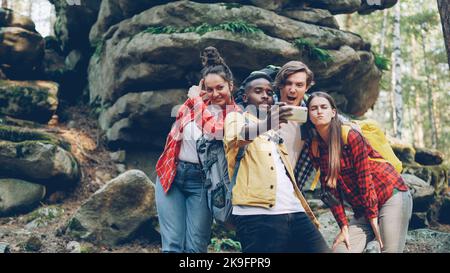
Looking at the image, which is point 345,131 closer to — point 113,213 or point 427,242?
point 113,213

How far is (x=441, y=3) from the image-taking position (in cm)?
632

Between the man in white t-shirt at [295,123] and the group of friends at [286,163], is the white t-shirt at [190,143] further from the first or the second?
the man in white t-shirt at [295,123]

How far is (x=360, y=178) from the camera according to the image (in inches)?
169

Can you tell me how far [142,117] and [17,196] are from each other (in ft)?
11.9

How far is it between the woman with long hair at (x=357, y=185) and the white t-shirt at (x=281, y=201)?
0.54 metres

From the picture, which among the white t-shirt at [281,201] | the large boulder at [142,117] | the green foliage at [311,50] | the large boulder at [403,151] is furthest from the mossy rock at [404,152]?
the white t-shirt at [281,201]

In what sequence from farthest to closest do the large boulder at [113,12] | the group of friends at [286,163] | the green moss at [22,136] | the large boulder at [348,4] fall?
the large boulder at [348,4], the large boulder at [113,12], the green moss at [22,136], the group of friends at [286,163]

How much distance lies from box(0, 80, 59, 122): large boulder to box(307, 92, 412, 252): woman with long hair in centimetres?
1014

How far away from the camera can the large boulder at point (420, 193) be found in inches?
436

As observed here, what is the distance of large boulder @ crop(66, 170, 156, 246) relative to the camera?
28.8 ft

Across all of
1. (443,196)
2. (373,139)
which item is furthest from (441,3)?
(443,196)

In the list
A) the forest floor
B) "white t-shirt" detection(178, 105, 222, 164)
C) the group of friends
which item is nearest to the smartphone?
the group of friends

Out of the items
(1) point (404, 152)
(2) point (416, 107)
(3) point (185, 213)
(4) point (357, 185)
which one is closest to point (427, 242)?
(1) point (404, 152)

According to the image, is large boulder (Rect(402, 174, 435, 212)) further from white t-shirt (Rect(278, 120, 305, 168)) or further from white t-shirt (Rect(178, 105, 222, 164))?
white t-shirt (Rect(178, 105, 222, 164))
